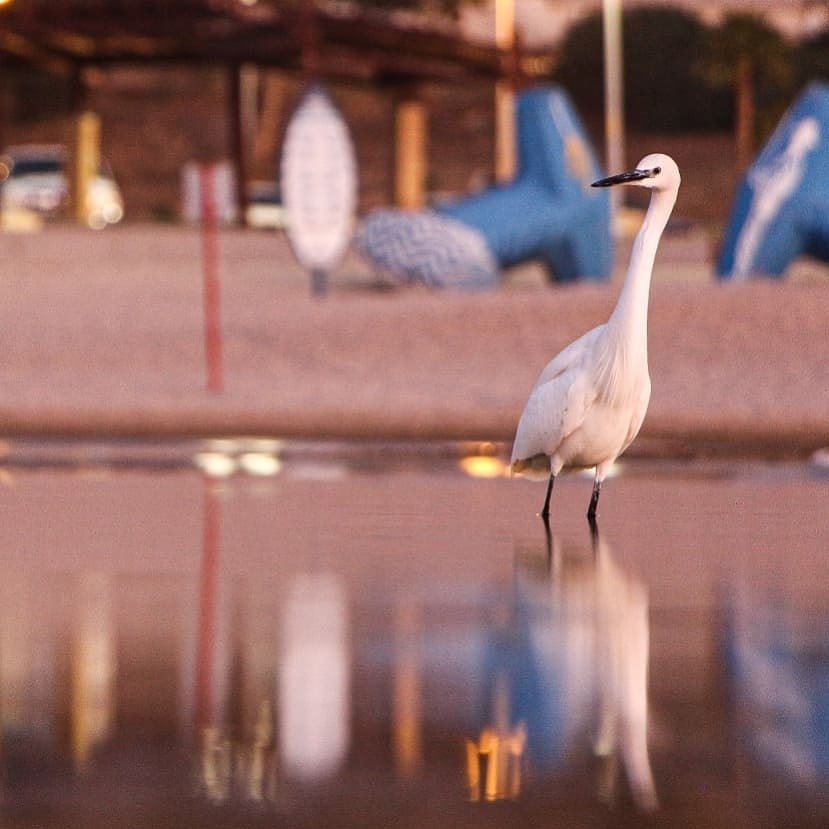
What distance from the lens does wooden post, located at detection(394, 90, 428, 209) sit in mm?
42438

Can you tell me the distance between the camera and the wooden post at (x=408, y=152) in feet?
139

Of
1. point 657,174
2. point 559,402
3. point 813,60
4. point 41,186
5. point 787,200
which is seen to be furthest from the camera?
point 813,60

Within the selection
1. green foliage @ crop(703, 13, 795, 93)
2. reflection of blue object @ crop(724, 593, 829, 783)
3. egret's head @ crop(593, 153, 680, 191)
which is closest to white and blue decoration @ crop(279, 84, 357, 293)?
egret's head @ crop(593, 153, 680, 191)

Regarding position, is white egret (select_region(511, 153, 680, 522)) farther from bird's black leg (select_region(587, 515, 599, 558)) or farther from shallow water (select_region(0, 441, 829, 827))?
shallow water (select_region(0, 441, 829, 827))

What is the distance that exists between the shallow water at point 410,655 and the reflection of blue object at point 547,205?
40.2ft

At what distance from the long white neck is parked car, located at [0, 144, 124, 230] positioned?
38154mm

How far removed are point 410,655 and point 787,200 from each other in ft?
55.9

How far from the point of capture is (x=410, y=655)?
24.1ft

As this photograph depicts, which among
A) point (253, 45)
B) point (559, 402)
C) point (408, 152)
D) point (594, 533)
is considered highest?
point (253, 45)

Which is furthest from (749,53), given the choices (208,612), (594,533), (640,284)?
(208,612)

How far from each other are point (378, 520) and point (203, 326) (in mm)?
12372

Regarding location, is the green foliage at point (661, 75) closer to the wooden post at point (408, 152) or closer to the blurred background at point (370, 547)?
the wooden post at point (408, 152)

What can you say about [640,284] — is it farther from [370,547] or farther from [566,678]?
[566,678]

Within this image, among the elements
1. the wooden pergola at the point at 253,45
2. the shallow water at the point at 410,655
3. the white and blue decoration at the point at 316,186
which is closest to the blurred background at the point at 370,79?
the wooden pergola at the point at 253,45
